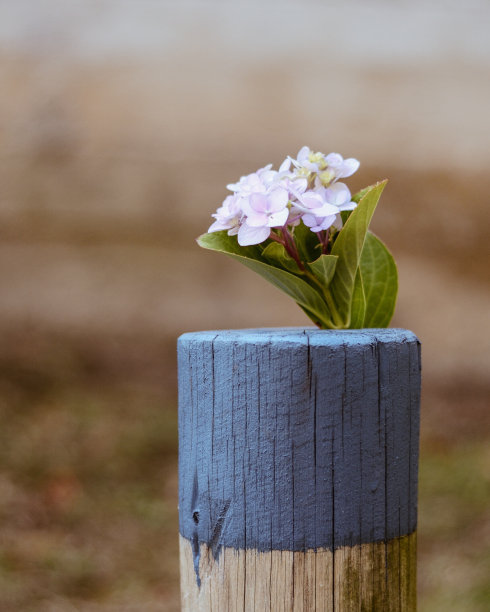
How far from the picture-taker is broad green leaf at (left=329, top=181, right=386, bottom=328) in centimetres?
117

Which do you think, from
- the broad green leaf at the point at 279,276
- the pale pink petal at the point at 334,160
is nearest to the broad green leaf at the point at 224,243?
the broad green leaf at the point at 279,276

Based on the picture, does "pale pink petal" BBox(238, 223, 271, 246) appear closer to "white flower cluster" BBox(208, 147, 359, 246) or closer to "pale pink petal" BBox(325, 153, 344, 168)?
"white flower cluster" BBox(208, 147, 359, 246)

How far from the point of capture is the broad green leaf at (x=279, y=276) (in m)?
1.21

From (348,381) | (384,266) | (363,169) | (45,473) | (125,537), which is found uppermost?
(363,169)

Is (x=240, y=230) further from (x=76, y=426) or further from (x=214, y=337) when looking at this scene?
(x=76, y=426)

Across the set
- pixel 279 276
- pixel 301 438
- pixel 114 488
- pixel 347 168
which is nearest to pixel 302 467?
pixel 301 438

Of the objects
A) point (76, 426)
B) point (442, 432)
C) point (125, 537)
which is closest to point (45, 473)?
point (76, 426)

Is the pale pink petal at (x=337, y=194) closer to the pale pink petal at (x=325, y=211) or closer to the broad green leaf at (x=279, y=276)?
the pale pink petal at (x=325, y=211)

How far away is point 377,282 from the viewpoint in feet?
4.64

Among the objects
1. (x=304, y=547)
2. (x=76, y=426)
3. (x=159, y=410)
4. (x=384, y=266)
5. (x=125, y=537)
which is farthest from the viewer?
(x=159, y=410)

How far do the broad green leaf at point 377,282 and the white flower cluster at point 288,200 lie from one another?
0.20 meters

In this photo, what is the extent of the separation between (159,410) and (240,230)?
3.48m

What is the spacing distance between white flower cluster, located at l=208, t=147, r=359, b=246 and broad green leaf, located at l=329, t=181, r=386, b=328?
1.1 inches

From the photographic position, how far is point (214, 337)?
1159 millimetres
